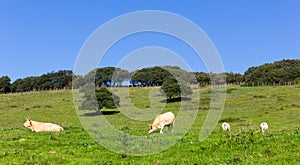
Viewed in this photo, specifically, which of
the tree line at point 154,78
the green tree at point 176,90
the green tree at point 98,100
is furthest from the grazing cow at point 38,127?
the tree line at point 154,78

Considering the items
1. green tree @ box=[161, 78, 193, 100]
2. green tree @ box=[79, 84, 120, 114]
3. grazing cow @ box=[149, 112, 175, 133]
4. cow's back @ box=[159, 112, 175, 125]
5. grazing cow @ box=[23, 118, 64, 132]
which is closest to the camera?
grazing cow @ box=[149, 112, 175, 133]

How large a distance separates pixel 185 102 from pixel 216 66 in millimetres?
56467

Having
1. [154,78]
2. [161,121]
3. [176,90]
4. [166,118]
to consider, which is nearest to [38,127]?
[161,121]

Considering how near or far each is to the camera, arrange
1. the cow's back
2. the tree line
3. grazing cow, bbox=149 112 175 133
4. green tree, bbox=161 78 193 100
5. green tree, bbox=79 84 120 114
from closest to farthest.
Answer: grazing cow, bbox=149 112 175 133 < the cow's back < green tree, bbox=79 84 120 114 < green tree, bbox=161 78 193 100 < the tree line

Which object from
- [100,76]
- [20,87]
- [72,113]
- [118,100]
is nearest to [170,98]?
[118,100]

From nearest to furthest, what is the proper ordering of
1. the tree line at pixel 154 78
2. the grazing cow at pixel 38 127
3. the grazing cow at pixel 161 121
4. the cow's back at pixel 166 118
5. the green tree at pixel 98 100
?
1. the grazing cow at pixel 161 121
2. the cow's back at pixel 166 118
3. the grazing cow at pixel 38 127
4. the green tree at pixel 98 100
5. the tree line at pixel 154 78

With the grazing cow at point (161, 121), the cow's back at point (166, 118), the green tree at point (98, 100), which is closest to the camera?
the grazing cow at point (161, 121)

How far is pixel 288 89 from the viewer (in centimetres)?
8744

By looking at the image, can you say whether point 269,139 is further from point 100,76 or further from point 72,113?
point 100,76

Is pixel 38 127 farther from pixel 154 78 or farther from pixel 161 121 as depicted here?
pixel 154 78

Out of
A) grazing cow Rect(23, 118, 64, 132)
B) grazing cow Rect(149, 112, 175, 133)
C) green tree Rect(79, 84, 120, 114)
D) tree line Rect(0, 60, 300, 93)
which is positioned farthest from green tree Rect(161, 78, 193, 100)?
grazing cow Rect(23, 118, 64, 132)

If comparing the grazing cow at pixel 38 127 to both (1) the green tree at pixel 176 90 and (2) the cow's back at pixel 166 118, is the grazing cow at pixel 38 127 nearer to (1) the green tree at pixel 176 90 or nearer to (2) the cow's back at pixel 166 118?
(2) the cow's back at pixel 166 118

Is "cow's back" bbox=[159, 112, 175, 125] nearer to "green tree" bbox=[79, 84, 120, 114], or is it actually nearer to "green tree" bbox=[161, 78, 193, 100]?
"green tree" bbox=[79, 84, 120, 114]

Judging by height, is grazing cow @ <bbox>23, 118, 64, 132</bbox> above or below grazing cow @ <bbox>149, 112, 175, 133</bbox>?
below
